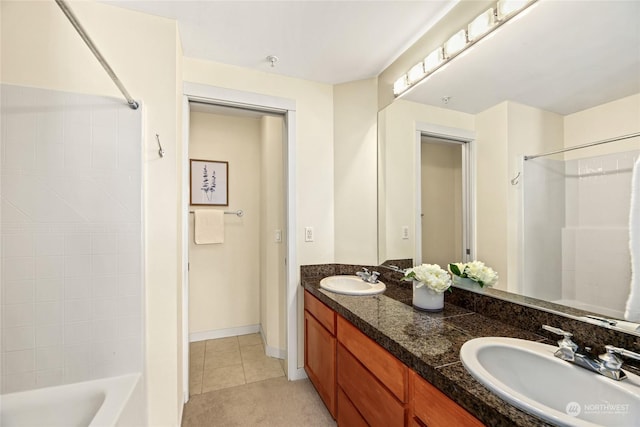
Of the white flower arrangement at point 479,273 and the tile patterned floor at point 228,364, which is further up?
the white flower arrangement at point 479,273

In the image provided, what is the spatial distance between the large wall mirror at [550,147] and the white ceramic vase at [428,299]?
282mm

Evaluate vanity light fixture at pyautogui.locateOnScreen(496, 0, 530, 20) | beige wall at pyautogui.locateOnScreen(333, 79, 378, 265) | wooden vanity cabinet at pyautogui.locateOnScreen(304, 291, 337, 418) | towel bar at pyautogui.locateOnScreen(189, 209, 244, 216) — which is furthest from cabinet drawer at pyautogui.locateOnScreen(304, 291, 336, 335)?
vanity light fixture at pyautogui.locateOnScreen(496, 0, 530, 20)

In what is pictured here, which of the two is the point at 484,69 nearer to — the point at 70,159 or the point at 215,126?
the point at 70,159

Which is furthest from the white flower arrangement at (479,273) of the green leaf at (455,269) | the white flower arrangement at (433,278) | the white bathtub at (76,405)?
the white bathtub at (76,405)

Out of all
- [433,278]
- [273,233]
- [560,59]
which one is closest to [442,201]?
[433,278]

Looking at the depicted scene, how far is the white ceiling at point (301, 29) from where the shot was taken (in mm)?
1438

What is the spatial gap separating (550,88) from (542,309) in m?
0.88

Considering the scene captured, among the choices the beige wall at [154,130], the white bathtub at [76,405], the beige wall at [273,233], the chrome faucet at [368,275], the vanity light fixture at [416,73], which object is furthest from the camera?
the beige wall at [273,233]

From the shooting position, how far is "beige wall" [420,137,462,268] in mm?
1506

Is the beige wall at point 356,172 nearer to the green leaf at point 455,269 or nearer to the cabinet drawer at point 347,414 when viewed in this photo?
the green leaf at point 455,269

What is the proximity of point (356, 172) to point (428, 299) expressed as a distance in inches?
46.5

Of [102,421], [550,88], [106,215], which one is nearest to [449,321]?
[550,88]

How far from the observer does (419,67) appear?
1707 mm

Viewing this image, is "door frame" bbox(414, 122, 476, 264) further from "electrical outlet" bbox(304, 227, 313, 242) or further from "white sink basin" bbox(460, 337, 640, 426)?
"electrical outlet" bbox(304, 227, 313, 242)
